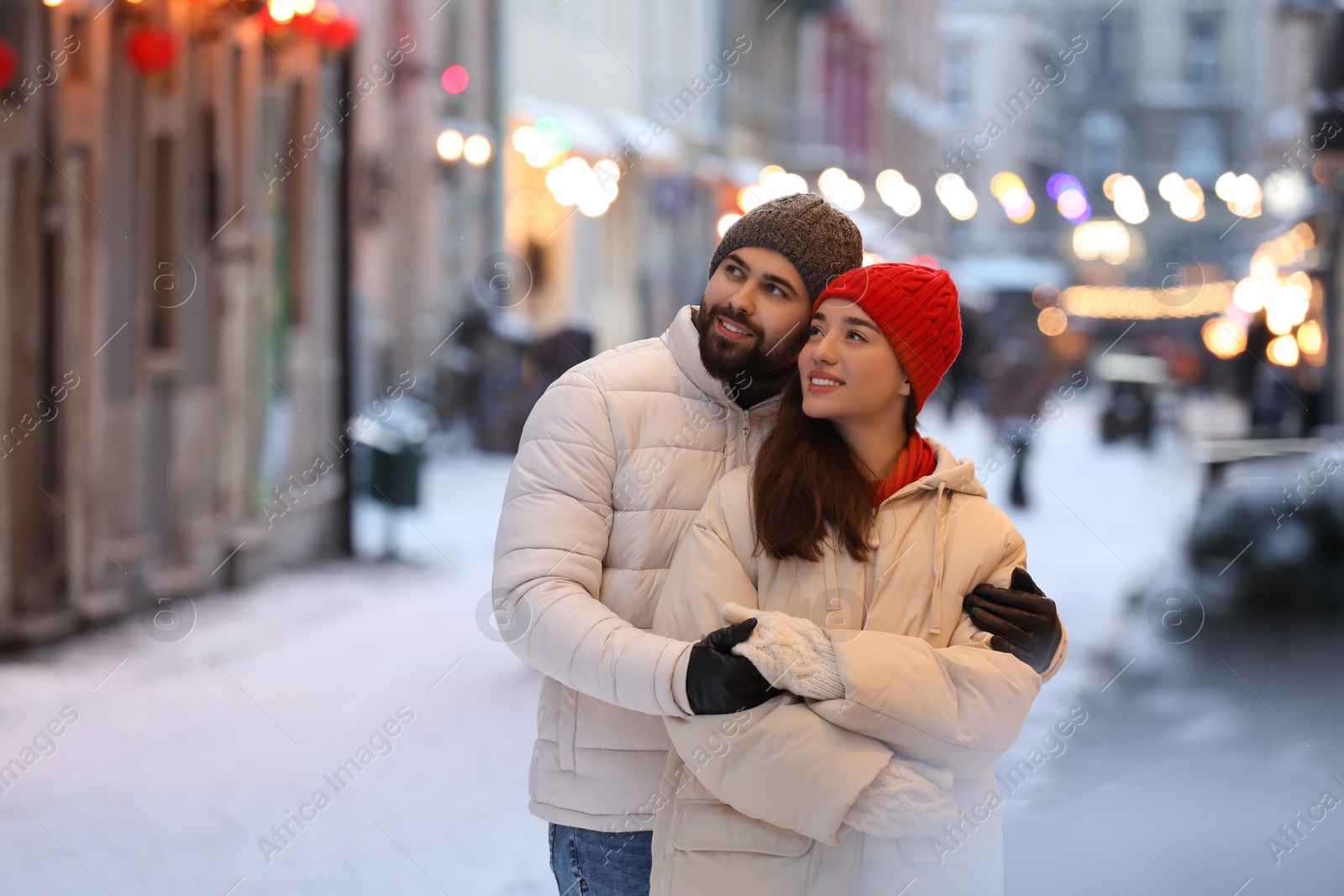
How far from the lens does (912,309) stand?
2152 mm

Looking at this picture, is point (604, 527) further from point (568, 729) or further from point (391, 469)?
point (391, 469)

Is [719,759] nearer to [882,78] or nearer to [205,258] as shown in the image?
[205,258]

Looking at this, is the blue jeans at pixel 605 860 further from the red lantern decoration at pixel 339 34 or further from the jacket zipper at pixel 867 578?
the red lantern decoration at pixel 339 34

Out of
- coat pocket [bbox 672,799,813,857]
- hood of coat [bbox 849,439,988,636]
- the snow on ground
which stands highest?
hood of coat [bbox 849,439,988,636]

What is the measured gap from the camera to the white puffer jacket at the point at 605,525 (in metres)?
2.19

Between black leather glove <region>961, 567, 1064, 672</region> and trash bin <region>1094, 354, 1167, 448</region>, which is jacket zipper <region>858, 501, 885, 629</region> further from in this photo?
trash bin <region>1094, 354, 1167, 448</region>

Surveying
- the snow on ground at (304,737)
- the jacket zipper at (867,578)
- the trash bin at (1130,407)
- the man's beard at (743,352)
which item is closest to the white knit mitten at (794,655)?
the jacket zipper at (867,578)

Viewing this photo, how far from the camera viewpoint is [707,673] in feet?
6.53

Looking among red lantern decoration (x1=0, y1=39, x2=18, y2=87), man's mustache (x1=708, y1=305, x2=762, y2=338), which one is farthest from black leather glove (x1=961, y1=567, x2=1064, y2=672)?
red lantern decoration (x1=0, y1=39, x2=18, y2=87)

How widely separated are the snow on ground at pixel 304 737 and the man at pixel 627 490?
213 cm

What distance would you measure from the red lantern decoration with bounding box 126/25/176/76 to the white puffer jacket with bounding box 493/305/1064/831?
640cm

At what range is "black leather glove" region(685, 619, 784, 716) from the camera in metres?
1.98

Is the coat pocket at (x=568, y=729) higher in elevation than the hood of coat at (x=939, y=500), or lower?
lower

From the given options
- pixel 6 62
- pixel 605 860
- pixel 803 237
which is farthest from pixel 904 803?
pixel 6 62
